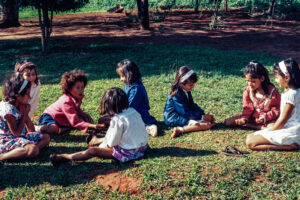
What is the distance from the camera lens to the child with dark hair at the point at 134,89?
16.4 feet

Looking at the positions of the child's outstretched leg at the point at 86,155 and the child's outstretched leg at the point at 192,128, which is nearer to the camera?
the child's outstretched leg at the point at 86,155

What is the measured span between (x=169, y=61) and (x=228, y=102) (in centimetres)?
398

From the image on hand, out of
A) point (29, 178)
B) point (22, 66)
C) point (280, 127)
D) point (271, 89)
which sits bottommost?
point (29, 178)

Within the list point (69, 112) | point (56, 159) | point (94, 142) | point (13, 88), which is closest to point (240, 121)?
point (94, 142)

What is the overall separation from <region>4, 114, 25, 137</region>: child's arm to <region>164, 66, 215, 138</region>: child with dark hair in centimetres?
214

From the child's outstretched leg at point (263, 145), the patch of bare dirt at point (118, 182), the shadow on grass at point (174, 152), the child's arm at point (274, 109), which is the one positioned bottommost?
the patch of bare dirt at point (118, 182)

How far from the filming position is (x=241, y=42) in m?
13.5

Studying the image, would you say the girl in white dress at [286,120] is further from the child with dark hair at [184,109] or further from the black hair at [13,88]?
the black hair at [13,88]

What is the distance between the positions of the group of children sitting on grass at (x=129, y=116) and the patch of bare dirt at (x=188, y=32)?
6.80 metres

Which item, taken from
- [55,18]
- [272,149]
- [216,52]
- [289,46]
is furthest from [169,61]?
[55,18]

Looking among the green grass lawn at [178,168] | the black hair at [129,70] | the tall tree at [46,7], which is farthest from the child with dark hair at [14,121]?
the tall tree at [46,7]

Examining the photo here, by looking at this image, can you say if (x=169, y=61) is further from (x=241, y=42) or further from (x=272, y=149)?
(x=272, y=149)

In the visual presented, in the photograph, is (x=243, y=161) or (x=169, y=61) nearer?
(x=243, y=161)

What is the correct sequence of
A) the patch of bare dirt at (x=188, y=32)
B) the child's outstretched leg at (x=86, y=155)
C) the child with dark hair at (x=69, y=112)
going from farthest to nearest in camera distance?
the patch of bare dirt at (x=188, y=32)
the child with dark hair at (x=69, y=112)
the child's outstretched leg at (x=86, y=155)
